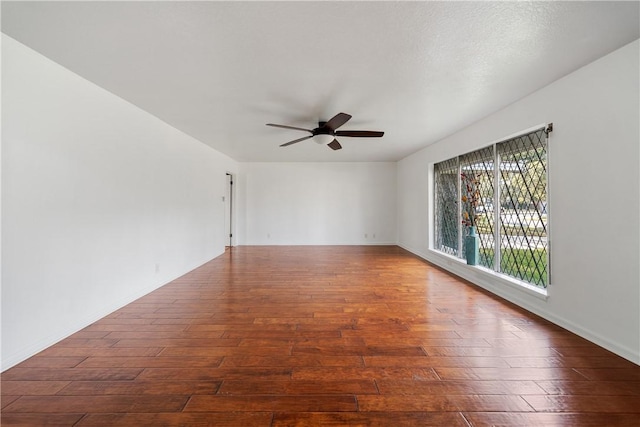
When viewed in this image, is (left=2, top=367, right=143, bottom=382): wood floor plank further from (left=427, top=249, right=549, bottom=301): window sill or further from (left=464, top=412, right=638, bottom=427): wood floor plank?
(left=427, top=249, right=549, bottom=301): window sill

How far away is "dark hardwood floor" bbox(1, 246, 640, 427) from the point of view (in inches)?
58.0

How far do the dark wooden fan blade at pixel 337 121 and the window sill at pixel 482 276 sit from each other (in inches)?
107

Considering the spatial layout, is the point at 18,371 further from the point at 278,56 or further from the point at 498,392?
the point at 498,392

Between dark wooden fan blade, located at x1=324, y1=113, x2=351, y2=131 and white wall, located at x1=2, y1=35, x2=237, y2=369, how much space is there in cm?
236

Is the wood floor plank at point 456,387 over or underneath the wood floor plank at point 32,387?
underneath

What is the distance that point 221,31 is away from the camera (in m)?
1.81

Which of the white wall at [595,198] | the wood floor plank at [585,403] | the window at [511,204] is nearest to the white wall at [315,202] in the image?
the window at [511,204]

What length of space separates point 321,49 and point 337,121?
3.66 ft

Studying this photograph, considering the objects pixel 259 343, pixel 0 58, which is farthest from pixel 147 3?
pixel 259 343

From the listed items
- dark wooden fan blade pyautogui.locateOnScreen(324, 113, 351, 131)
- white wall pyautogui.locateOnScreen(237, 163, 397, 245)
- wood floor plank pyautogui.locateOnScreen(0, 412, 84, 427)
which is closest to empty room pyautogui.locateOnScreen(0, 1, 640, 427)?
wood floor plank pyautogui.locateOnScreen(0, 412, 84, 427)

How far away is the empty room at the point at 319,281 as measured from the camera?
5.28 ft

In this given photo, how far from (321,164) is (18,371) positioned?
6.59 metres

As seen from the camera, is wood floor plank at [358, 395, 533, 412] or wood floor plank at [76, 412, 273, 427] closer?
wood floor plank at [76, 412, 273, 427]

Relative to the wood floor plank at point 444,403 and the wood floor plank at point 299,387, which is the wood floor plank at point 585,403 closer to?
the wood floor plank at point 444,403
